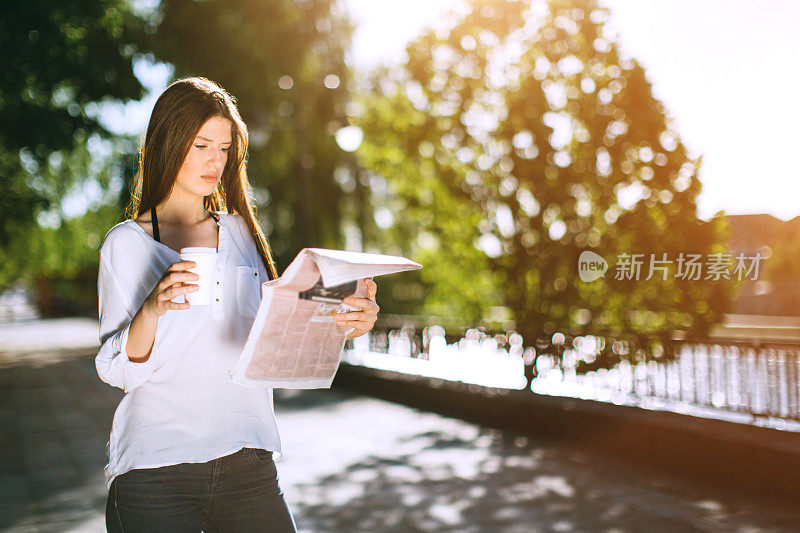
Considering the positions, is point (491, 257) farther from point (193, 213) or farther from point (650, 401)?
point (193, 213)

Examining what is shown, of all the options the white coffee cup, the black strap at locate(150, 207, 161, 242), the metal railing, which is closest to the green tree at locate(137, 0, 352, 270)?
the metal railing

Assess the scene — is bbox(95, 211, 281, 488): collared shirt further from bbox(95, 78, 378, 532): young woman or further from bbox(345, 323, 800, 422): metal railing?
bbox(345, 323, 800, 422): metal railing

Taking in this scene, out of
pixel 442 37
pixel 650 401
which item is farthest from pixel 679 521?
pixel 442 37

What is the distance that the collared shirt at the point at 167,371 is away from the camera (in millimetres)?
1666

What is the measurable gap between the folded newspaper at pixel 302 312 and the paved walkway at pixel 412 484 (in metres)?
3.70

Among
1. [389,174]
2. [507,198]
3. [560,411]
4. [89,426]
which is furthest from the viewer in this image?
[389,174]

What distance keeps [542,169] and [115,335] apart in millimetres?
9918

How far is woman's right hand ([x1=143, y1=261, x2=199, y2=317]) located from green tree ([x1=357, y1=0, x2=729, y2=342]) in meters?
7.36

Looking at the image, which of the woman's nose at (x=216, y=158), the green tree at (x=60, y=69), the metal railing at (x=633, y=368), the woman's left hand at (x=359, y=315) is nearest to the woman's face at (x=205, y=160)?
the woman's nose at (x=216, y=158)

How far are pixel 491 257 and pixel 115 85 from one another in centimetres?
661

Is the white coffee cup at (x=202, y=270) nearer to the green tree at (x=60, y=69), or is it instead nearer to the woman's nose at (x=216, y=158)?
the woman's nose at (x=216, y=158)

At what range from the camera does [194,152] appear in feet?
5.77

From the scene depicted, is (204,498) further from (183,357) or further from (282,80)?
(282,80)

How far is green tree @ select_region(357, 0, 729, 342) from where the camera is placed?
9.39 m
